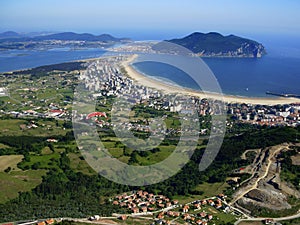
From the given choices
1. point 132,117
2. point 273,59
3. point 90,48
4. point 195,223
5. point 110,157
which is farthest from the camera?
point 90,48

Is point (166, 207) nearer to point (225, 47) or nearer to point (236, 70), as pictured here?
point (236, 70)

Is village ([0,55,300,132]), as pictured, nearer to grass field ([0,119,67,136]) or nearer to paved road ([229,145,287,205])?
grass field ([0,119,67,136])

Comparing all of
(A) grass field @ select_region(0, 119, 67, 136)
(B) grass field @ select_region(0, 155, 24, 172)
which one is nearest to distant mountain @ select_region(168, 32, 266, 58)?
(A) grass field @ select_region(0, 119, 67, 136)

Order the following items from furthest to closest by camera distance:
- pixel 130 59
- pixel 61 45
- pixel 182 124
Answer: pixel 61 45 → pixel 130 59 → pixel 182 124

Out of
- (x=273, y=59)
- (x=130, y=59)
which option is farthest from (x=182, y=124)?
(x=273, y=59)

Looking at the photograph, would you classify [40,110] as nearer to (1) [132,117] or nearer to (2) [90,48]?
(1) [132,117]

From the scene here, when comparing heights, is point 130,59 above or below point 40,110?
above

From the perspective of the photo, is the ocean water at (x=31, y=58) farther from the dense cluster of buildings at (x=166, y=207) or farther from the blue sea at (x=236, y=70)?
the dense cluster of buildings at (x=166, y=207)
